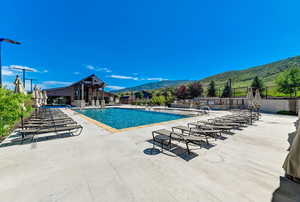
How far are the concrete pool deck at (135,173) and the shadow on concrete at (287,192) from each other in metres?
0.07

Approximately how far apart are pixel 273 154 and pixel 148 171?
3.60 metres

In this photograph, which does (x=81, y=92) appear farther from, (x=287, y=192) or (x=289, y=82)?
(x=289, y=82)

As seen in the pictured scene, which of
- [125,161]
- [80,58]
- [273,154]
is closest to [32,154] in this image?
[125,161]

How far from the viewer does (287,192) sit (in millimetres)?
1838

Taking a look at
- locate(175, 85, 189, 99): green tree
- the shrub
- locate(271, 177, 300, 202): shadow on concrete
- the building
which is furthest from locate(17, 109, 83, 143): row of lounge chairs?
locate(175, 85, 189, 99): green tree

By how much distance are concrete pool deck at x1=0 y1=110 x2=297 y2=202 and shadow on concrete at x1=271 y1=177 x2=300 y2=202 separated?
68mm

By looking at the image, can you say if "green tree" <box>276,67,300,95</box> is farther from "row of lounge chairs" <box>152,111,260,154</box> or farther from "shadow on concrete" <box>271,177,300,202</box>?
"shadow on concrete" <box>271,177,300,202</box>

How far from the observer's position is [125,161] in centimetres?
285

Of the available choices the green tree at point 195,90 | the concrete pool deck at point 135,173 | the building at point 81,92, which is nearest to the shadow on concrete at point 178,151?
the concrete pool deck at point 135,173

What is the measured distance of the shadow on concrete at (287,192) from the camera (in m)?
1.71

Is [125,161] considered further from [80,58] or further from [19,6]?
[80,58]

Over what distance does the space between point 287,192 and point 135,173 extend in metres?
2.54

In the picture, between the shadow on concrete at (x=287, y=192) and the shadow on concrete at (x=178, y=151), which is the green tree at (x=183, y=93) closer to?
the shadow on concrete at (x=178, y=151)

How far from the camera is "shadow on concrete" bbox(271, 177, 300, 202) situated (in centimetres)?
171
